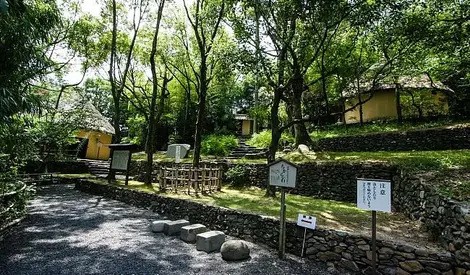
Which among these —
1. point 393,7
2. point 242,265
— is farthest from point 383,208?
point 393,7

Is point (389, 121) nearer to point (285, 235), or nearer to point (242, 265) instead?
point (285, 235)

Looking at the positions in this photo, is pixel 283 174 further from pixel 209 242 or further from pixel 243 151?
pixel 243 151

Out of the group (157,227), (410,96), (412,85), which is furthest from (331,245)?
(410,96)

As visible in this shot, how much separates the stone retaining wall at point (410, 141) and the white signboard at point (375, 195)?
28.5 ft

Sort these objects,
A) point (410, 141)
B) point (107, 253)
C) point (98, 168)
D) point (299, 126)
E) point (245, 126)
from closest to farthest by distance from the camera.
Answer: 1. point (107, 253)
2. point (410, 141)
3. point (299, 126)
4. point (98, 168)
5. point (245, 126)

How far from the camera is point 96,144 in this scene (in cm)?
2436

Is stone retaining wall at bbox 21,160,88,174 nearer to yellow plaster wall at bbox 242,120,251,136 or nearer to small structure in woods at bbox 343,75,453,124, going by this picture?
yellow plaster wall at bbox 242,120,251,136

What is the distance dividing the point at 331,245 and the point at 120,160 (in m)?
10.7

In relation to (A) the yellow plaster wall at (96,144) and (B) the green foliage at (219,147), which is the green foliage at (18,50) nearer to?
(B) the green foliage at (219,147)

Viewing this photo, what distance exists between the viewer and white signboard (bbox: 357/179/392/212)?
167 inches

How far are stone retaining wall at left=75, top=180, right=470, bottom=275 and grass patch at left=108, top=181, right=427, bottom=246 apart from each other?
1.10 feet

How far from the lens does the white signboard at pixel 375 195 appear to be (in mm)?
4254

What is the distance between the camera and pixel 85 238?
6.19m

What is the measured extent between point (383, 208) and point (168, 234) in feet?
16.0
